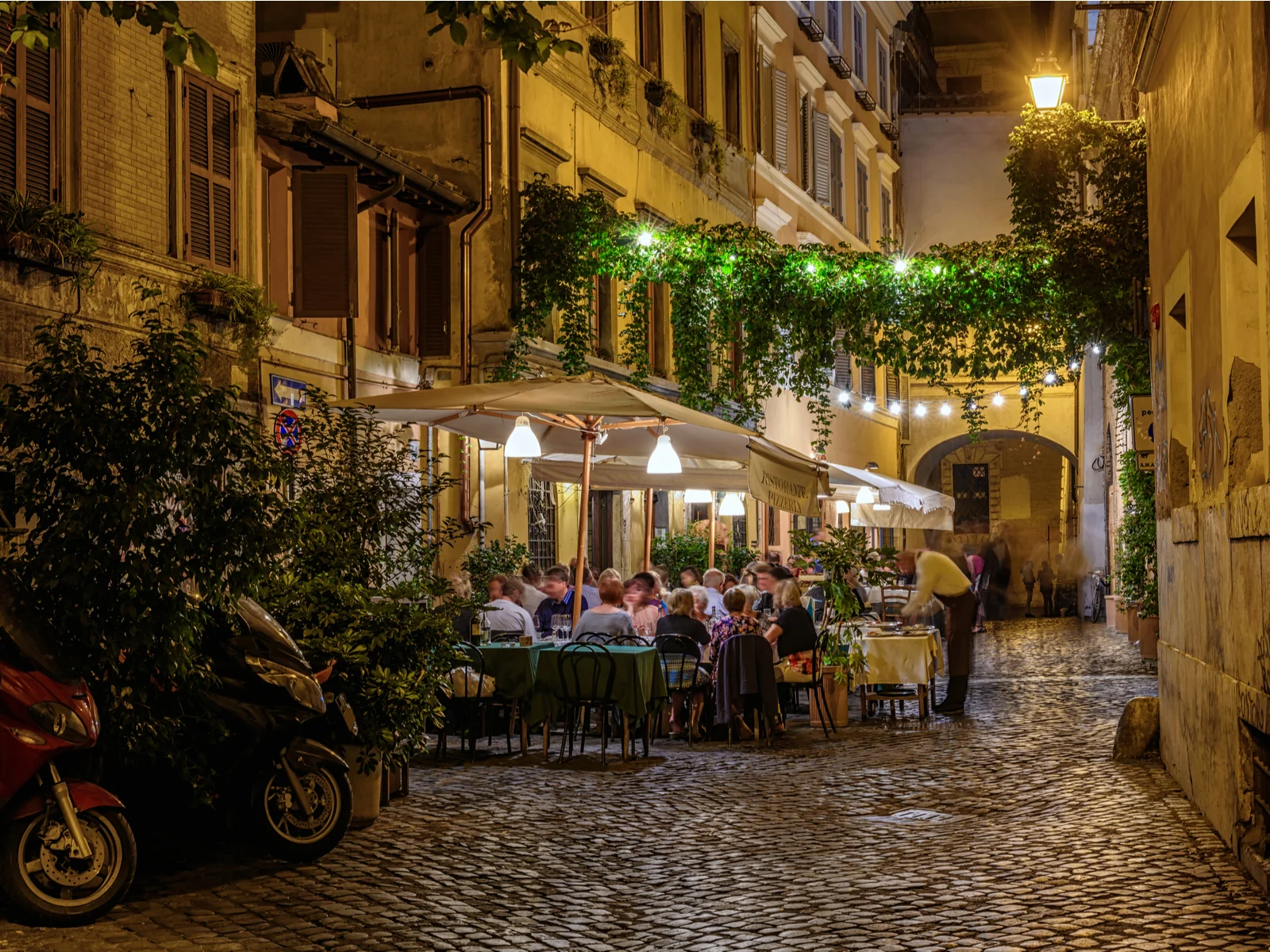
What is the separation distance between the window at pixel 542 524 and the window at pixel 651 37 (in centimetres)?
639

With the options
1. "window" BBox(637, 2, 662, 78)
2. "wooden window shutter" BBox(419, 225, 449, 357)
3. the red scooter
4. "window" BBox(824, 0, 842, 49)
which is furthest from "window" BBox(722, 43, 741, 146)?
the red scooter

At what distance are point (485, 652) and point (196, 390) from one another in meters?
4.73

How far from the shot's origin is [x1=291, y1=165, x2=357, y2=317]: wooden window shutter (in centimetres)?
1462

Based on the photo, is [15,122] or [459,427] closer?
[15,122]

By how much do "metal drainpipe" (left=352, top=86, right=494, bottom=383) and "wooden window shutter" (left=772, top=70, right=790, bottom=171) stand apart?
10.7 m

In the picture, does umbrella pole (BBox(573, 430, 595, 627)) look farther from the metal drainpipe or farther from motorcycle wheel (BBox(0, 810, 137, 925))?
motorcycle wheel (BBox(0, 810, 137, 925))

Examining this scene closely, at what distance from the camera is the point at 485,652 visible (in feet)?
37.2

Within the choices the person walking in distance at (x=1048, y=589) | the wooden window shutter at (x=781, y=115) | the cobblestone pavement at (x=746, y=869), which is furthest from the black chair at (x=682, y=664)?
the person walking in distance at (x=1048, y=589)

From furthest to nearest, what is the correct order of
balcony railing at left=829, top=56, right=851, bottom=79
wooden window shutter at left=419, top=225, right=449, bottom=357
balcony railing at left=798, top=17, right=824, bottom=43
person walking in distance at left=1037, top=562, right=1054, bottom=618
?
person walking in distance at left=1037, top=562, right=1054, bottom=618
balcony railing at left=829, top=56, right=851, bottom=79
balcony railing at left=798, top=17, right=824, bottom=43
wooden window shutter at left=419, top=225, right=449, bottom=357

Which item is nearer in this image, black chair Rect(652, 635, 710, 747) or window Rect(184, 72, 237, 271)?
black chair Rect(652, 635, 710, 747)

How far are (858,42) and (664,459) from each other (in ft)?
76.0

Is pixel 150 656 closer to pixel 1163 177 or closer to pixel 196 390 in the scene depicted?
pixel 196 390

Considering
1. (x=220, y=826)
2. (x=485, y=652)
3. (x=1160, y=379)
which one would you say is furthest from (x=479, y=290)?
(x=220, y=826)

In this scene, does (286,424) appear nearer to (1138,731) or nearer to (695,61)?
(1138,731)
